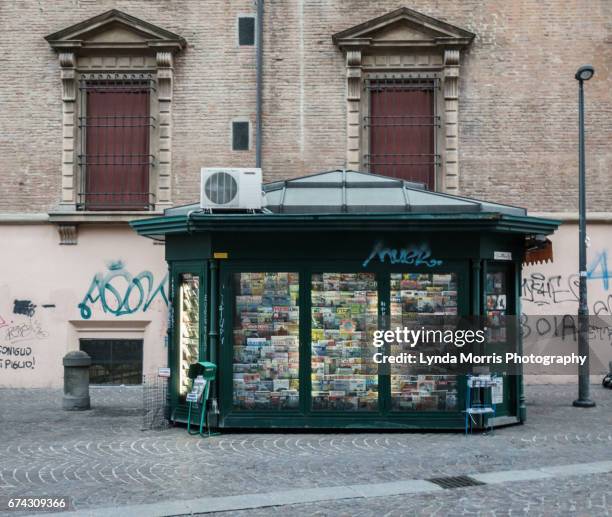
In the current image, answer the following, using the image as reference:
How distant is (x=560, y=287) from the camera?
17297 mm

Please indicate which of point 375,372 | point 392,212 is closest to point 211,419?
point 375,372

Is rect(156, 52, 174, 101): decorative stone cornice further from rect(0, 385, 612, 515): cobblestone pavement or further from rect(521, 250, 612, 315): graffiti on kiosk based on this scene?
rect(521, 250, 612, 315): graffiti on kiosk

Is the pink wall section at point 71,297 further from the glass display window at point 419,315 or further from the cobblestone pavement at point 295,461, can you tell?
the glass display window at point 419,315

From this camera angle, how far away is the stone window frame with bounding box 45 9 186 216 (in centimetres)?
1719

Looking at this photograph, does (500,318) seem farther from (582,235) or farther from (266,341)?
(582,235)

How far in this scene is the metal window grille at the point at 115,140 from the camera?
17.5 metres

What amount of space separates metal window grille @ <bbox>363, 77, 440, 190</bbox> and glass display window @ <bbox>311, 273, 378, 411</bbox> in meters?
6.80

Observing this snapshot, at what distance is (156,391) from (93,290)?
177 inches

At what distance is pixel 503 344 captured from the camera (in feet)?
38.6

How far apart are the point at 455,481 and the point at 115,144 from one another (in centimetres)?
1214

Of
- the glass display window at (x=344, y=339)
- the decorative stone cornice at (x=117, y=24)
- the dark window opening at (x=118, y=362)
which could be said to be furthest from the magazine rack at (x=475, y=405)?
the decorative stone cornice at (x=117, y=24)

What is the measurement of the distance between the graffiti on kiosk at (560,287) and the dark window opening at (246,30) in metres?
8.14

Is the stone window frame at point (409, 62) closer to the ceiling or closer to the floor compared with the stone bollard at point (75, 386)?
closer to the ceiling

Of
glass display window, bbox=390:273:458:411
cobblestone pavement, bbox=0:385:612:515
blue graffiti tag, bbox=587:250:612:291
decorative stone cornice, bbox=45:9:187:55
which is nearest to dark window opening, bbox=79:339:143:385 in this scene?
cobblestone pavement, bbox=0:385:612:515
